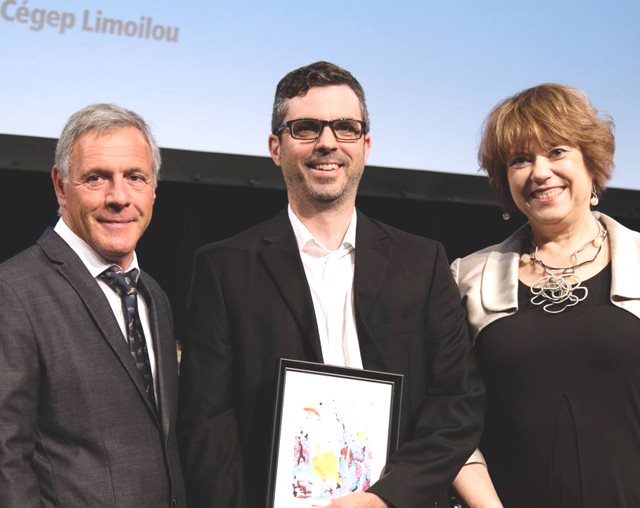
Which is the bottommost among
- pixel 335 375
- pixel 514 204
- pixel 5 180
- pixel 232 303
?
pixel 335 375

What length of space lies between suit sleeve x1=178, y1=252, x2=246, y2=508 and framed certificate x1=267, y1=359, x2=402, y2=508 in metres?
0.13

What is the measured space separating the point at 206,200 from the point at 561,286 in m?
3.36

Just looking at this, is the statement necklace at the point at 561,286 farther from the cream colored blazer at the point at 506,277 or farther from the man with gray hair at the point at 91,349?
the man with gray hair at the point at 91,349

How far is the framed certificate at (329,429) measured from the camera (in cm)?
193

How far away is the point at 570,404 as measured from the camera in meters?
2.19

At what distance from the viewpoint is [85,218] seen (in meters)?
2.07

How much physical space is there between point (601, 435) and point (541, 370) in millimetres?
221

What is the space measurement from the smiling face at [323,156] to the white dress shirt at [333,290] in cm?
9

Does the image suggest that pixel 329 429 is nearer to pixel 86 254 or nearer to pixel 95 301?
pixel 95 301

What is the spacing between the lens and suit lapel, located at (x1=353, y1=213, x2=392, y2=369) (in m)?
2.05

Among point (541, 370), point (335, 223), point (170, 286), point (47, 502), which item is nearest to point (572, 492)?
point (541, 370)

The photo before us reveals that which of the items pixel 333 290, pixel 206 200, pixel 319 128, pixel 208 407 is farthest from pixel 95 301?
pixel 206 200

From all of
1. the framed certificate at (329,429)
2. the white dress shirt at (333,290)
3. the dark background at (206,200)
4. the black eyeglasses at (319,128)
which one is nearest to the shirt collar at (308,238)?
the white dress shirt at (333,290)

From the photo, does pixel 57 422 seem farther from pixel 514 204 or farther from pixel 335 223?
pixel 514 204
